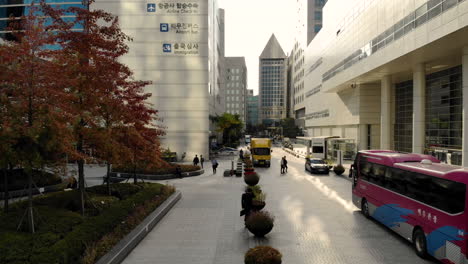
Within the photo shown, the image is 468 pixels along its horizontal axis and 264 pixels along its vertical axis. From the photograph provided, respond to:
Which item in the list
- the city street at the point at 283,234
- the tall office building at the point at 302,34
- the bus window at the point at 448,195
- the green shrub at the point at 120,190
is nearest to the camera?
the bus window at the point at 448,195

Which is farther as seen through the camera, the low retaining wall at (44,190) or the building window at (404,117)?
the building window at (404,117)

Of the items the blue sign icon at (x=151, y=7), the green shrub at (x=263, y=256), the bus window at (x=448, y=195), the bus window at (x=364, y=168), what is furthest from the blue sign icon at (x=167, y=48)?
the green shrub at (x=263, y=256)

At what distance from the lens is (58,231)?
360 inches

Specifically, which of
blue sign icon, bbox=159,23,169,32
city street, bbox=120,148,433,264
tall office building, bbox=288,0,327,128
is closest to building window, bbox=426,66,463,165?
city street, bbox=120,148,433,264

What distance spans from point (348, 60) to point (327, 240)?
36.3 metres

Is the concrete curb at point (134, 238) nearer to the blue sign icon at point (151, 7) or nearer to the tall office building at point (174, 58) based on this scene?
the tall office building at point (174, 58)

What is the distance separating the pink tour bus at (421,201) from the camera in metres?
8.04

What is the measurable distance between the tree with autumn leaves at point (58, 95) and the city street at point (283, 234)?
12.2ft

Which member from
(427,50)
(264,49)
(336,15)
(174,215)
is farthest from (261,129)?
(174,215)

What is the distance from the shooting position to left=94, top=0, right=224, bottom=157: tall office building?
133 ft

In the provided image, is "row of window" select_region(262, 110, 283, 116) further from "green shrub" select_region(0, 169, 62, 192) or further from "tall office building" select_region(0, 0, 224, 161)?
"green shrub" select_region(0, 169, 62, 192)

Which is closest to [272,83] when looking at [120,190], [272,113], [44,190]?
[272,113]

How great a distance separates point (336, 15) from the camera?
50062 mm

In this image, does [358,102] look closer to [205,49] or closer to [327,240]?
[205,49]
